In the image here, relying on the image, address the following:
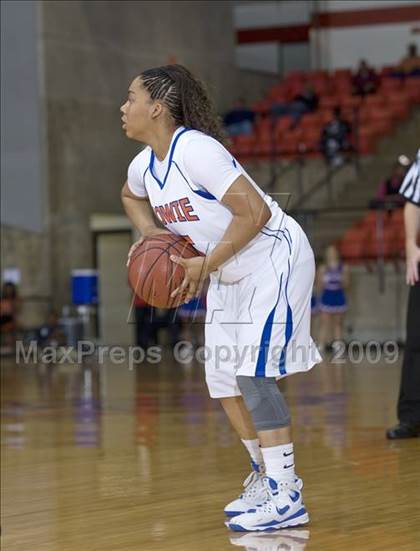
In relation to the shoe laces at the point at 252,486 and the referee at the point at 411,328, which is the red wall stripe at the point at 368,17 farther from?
the shoe laces at the point at 252,486

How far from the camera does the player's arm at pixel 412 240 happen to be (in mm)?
6305

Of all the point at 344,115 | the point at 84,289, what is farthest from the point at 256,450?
the point at 344,115

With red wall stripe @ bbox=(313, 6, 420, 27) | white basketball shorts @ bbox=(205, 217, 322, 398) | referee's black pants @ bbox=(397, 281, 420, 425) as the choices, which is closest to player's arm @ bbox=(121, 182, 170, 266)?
white basketball shorts @ bbox=(205, 217, 322, 398)

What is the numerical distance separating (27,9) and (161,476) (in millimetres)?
11726

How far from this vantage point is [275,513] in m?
4.10

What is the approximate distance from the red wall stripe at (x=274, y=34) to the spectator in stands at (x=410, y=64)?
271 centimetres

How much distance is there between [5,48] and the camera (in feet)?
48.9

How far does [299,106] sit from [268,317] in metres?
15.9

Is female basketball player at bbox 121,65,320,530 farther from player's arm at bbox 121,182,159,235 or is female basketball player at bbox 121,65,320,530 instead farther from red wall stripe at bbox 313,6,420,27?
red wall stripe at bbox 313,6,420,27

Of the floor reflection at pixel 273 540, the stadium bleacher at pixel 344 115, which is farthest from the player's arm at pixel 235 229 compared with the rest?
the stadium bleacher at pixel 344 115

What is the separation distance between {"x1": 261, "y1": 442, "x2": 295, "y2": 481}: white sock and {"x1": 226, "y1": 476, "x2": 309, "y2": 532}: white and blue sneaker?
2 centimetres

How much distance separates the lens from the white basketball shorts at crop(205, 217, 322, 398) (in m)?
4.11

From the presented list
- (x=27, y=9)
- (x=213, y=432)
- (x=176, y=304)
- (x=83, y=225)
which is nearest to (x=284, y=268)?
(x=176, y=304)

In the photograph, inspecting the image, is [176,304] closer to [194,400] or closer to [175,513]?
[175,513]
